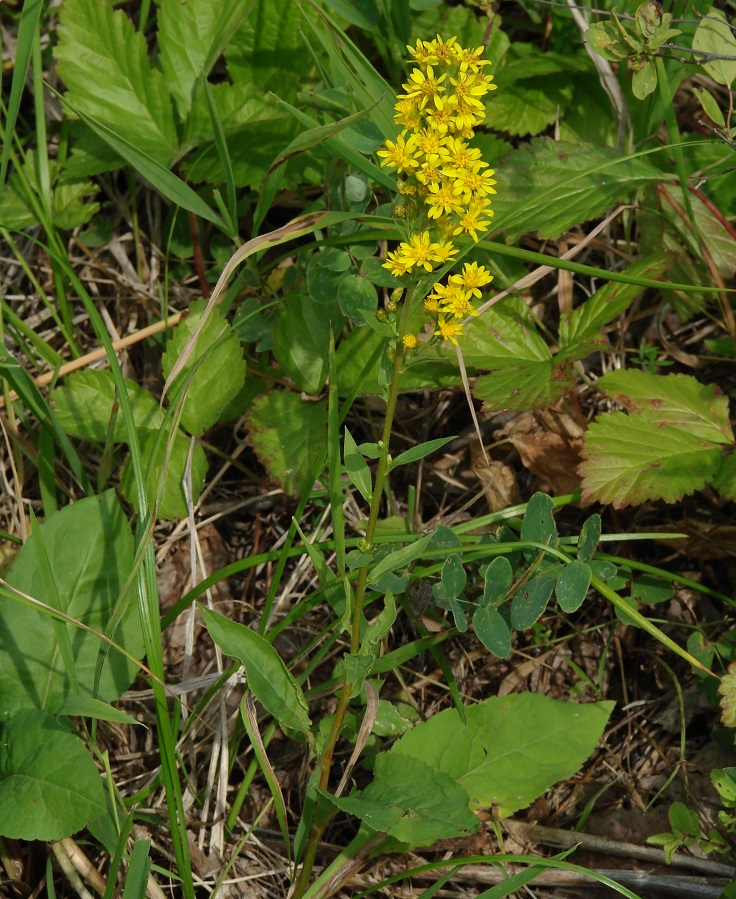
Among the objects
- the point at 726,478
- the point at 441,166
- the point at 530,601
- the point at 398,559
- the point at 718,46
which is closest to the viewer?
the point at 441,166

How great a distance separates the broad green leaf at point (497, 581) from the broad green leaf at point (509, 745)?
366 mm

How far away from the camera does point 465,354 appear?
8.11 feet

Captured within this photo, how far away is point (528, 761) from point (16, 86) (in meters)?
2.47

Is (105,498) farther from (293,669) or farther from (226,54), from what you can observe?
(226,54)

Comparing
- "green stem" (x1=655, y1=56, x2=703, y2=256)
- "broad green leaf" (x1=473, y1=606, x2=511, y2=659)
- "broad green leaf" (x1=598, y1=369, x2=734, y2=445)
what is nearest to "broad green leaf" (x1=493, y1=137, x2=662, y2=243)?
"green stem" (x1=655, y1=56, x2=703, y2=256)

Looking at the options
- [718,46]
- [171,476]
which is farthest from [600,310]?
[171,476]

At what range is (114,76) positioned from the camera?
9.22 ft

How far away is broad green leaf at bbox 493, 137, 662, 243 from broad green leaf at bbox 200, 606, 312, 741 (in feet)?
4.66

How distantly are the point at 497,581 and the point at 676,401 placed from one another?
878 mm

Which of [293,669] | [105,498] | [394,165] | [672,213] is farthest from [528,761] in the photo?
[672,213]

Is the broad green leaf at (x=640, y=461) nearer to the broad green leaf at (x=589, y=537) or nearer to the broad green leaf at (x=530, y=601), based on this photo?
the broad green leaf at (x=589, y=537)

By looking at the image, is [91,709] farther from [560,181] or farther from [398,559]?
[560,181]

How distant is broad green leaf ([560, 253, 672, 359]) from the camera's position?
2.39 m

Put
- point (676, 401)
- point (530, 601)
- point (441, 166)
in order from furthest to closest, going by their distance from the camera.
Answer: point (676, 401), point (530, 601), point (441, 166)
